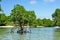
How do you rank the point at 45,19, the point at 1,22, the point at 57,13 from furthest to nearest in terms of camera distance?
1. the point at 45,19
2. the point at 57,13
3. the point at 1,22

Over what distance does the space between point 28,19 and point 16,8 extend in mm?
4393

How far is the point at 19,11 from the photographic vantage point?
60.0m

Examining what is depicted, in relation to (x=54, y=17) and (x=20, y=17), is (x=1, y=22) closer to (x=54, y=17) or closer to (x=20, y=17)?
(x=54, y=17)

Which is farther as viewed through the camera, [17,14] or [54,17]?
[54,17]

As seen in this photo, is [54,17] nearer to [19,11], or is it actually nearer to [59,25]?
[59,25]

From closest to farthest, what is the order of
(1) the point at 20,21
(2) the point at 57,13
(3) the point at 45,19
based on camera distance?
(1) the point at 20,21, (2) the point at 57,13, (3) the point at 45,19

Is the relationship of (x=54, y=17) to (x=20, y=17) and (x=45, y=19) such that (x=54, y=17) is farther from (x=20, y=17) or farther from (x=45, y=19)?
(x=20, y=17)

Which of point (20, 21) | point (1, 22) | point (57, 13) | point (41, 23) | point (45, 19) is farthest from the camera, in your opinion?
point (45, 19)

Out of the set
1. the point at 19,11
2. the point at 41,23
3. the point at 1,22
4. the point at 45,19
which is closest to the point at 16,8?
the point at 19,11

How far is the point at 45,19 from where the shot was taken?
188000 mm

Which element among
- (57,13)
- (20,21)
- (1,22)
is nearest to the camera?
(20,21)

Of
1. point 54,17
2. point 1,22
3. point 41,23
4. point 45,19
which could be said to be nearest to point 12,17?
point 1,22

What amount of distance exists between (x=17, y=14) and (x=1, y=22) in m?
85.2

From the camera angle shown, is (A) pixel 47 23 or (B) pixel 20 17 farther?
(A) pixel 47 23
